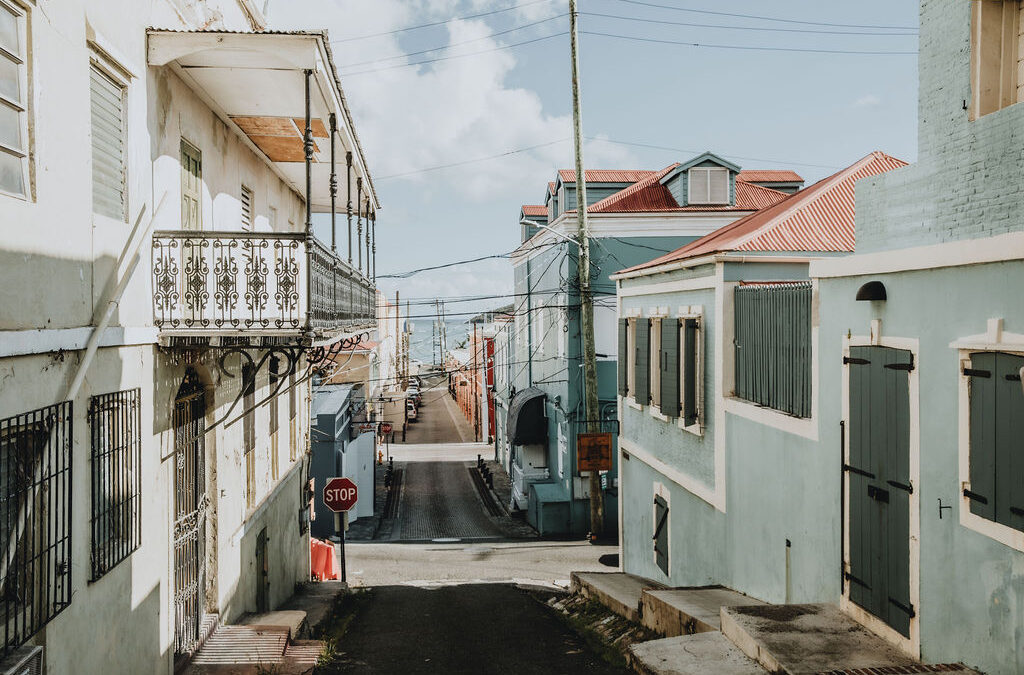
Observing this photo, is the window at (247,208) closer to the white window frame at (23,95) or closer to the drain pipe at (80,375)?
the drain pipe at (80,375)

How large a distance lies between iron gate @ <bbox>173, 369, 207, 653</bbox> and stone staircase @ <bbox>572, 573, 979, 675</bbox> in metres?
4.76

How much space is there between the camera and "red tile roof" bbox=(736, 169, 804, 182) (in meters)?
29.0

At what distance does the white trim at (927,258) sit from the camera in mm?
5175

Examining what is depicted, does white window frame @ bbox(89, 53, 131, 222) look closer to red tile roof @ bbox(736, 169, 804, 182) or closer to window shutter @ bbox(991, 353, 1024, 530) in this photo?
window shutter @ bbox(991, 353, 1024, 530)

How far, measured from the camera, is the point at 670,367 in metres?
12.1

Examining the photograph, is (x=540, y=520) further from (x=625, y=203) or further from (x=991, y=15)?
(x=991, y=15)

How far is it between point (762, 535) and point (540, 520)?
1612 centimetres

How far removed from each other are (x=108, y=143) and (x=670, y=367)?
8.15 meters

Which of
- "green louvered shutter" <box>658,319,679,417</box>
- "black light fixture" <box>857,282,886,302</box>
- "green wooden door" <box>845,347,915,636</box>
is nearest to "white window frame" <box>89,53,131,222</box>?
"black light fixture" <box>857,282,886,302</box>

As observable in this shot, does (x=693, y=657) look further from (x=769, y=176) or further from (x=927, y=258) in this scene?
(x=769, y=176)

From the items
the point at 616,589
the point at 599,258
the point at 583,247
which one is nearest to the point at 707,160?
the point at 599,258

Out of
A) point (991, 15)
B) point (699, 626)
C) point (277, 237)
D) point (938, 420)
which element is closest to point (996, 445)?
point (938, 420)

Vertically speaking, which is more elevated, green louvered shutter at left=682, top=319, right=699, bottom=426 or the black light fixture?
the black light fixture

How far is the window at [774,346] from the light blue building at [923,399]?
0.11ft
